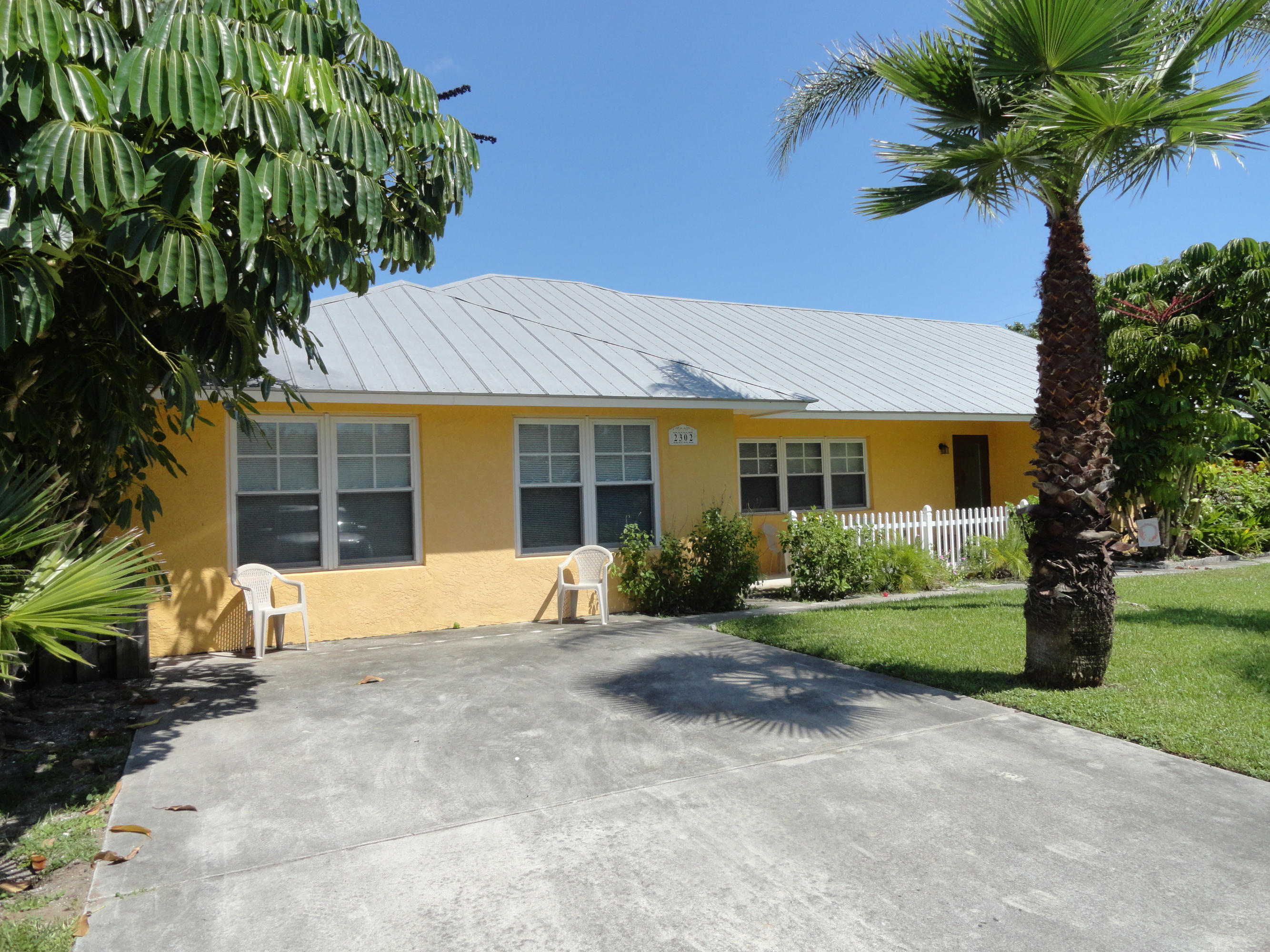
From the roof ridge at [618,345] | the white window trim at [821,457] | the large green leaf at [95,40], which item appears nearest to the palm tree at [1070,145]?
the roof ridge at [618,345]

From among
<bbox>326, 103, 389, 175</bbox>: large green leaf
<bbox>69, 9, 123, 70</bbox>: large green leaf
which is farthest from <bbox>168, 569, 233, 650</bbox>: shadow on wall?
<bbox>69, 9, 123, 70</bbox>: large green leaf

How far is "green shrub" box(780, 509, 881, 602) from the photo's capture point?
36.9 feet

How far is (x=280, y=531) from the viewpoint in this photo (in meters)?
A: 8.98

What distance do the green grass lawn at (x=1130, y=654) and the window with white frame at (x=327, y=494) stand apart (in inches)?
155

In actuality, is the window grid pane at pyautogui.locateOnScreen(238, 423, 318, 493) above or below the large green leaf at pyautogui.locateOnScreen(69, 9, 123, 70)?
below

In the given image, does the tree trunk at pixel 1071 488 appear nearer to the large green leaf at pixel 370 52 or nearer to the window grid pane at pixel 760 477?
the large green leaf at pixel 370 52

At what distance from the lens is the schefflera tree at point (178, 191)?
345 cm

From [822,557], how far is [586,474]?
3.40 metres

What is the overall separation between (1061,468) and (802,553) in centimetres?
527

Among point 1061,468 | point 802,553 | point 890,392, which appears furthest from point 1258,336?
point 1061,468

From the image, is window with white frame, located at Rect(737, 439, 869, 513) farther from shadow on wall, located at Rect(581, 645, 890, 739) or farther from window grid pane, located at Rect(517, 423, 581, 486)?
shadow on wall, located at Rect(581, 645, 890, 739)

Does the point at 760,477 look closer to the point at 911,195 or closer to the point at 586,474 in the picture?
the point at 586,474

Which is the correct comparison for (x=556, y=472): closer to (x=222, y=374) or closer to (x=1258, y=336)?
(x=222, y=374)

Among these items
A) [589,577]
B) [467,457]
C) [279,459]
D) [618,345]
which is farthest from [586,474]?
[279,459]
